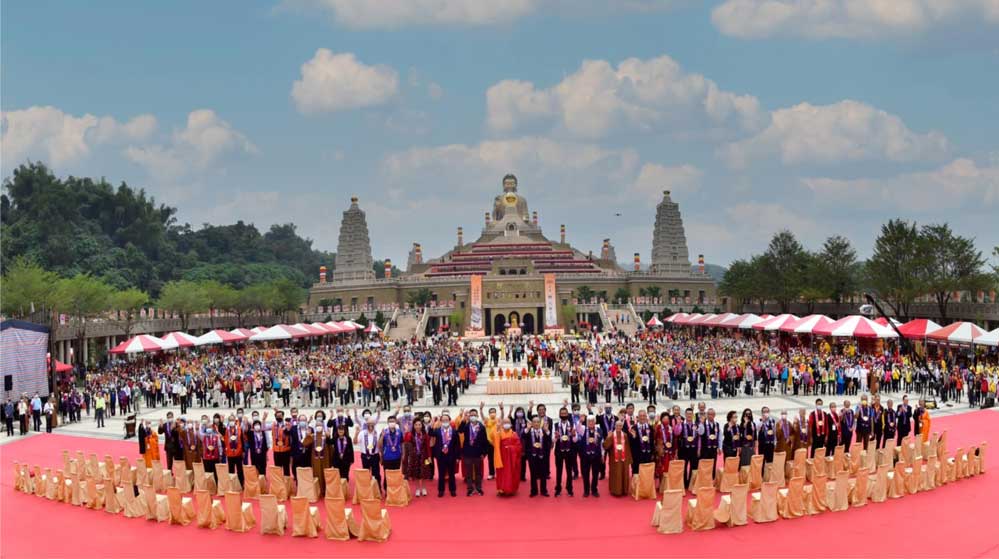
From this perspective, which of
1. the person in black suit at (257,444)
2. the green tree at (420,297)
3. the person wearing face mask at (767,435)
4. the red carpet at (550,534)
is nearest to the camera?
the red carpet at (550,534)

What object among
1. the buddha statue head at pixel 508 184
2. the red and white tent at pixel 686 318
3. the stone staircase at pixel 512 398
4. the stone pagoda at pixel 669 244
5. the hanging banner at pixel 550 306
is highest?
the buddha statue head at pixel 508 184

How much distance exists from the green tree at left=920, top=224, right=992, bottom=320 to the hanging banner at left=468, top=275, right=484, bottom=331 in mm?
32021

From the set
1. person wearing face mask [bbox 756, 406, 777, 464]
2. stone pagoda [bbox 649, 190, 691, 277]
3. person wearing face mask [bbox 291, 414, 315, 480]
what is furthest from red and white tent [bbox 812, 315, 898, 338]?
stone pagoda [bbox 649, 190, 691, 277]

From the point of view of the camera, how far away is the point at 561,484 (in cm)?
1340

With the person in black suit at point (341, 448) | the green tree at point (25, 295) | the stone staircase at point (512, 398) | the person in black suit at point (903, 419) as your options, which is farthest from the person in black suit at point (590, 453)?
the green tree at point (25, 295)

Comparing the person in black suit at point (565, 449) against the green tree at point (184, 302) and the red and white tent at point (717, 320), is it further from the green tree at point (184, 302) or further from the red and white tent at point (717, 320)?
the green tree at point (184, 302)

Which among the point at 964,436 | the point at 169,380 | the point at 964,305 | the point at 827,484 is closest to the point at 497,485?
the point at 827,484

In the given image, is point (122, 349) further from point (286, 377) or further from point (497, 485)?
point (497, 485)

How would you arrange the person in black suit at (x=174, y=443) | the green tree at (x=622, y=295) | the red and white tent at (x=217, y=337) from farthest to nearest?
1. the green tree at (x=622, y=295)
2. the red and white tent at (x=217, y=337)
3. the person in black suit at (x=174, y=443)

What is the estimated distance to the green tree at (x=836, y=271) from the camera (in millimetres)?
56031

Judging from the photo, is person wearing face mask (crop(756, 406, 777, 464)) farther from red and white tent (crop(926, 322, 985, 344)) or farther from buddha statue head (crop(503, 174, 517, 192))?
buddha statue head (crop(503, 174, 517, 192))

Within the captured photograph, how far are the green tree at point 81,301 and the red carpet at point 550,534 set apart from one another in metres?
35.3

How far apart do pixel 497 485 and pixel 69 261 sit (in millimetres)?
80951

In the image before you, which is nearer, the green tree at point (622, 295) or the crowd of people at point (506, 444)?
the crowd of people at point (506, 444)
